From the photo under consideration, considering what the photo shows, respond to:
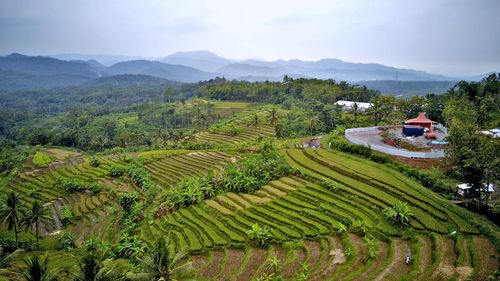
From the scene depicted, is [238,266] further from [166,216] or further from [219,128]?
[219,128]

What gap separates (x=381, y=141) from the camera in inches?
1837

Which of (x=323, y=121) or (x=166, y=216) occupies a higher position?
(x=323, y=121)

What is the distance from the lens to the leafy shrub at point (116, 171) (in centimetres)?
5378

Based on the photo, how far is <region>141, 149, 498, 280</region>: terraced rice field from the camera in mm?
24562

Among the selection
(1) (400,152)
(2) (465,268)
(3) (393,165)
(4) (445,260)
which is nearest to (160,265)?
(4) (445,260)

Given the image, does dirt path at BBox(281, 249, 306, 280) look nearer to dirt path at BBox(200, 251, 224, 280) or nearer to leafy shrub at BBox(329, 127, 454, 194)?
dirt path at BBox(200, 251, 224, 280)

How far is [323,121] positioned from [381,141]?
1085 inches

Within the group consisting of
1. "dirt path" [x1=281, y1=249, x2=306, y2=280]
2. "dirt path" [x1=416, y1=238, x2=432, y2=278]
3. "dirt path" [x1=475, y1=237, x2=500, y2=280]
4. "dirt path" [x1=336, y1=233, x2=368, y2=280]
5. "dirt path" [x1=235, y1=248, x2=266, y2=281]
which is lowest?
"dirt path" [x1=235, y1=248, x2=266, y2=281]

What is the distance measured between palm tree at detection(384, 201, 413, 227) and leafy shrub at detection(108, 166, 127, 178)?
3827 centimetres

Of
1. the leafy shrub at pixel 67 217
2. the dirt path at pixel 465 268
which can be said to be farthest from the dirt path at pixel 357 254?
the leafy shrub at pixel 67 217

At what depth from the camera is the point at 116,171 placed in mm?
53750

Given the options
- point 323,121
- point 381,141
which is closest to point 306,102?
point 323,121

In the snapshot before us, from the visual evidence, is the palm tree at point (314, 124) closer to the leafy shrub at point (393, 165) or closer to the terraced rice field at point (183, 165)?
the leafy shrub at point (393, 165)

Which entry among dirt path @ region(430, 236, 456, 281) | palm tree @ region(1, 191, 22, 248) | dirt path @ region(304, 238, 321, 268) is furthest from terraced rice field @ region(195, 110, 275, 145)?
Result: dirt path @ region(430, 236, 456, 281)
